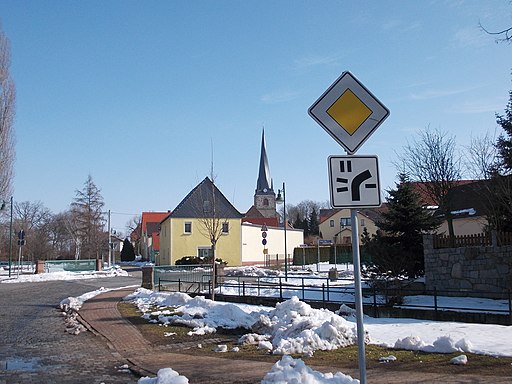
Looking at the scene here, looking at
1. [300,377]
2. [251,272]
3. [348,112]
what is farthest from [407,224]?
[348,112]

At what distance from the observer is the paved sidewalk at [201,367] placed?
25.3 ft

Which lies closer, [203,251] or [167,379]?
[167,379]

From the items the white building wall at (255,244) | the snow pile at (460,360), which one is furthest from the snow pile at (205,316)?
the white building wall at (255,244)

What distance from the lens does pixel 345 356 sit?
9.59 m

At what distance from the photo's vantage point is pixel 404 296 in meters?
20.0

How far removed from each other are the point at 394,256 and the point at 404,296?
3115mm

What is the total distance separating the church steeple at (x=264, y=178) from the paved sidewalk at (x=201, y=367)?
103 metres

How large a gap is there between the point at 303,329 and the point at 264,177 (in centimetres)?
10653

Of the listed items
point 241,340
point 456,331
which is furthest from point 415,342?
point 241,340

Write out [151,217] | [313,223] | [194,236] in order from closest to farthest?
[194,236] < [151,217] < [313,223]

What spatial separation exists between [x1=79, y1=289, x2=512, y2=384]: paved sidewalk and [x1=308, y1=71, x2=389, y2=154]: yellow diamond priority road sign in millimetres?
4230

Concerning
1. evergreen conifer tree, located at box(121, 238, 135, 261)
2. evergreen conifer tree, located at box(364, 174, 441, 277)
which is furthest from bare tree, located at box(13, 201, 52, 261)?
evergreen conifer tree, located at box(364, 174, 441, 277)

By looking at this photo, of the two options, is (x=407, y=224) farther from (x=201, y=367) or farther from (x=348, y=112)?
(x=348, y=112)

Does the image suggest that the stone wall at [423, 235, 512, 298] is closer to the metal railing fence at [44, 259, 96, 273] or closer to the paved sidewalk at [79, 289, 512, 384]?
the paved sidewalk at [79, 289, 512, 384]
